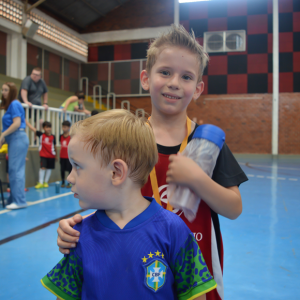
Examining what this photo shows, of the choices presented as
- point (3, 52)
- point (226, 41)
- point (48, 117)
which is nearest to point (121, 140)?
point (48, 117)

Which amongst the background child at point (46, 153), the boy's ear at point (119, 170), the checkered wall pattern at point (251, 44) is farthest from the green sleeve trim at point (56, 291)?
the checkered wall pattern at point (251, 44)

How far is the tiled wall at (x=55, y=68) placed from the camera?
11555 millimetres

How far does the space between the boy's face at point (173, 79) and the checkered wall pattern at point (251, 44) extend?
498 inches

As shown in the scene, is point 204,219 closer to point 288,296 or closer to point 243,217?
point 288,296

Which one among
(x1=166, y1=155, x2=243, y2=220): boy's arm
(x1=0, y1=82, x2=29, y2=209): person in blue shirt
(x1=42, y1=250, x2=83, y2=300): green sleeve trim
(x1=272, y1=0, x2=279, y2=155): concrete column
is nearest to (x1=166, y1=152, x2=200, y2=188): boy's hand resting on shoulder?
(x1=166, y1=155, x2=243, y2=220): boy's arm

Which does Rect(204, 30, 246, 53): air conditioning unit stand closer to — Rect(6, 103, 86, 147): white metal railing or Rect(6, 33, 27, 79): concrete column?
Rect(6, 33, 27, 79): concrete column

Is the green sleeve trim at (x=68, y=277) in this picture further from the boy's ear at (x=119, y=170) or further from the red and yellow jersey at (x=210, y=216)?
the red and yellow jersey at (x=210, y=216)

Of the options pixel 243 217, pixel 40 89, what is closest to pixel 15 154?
pixel 40 89

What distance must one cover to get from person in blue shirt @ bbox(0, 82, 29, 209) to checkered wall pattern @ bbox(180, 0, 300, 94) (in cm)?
1069

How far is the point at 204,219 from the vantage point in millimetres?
987

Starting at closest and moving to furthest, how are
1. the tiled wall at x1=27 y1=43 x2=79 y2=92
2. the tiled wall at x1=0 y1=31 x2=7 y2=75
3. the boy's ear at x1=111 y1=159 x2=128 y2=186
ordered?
the boy's ear at x1=111 y1=159 x2=128 y2=186
the tiled wall at x1=0 y1=31 x2=7 y2=75
the tiled wall at x1=27 y1=43 x2=79 y2=92

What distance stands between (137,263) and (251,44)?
1394cm

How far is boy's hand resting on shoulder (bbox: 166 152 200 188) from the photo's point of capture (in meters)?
0.80

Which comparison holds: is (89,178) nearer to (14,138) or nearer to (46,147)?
(14,138)
